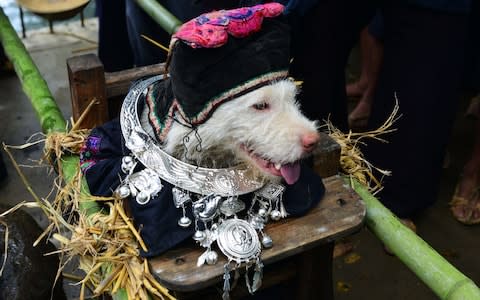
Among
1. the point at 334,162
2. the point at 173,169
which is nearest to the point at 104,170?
the point at 173,169

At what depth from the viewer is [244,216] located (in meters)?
1.26

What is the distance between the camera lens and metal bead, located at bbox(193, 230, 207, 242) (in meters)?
1.14

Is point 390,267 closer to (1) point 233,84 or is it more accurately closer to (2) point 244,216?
(2) point 244,216

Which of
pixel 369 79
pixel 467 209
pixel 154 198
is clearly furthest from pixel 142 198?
pixel 369 79

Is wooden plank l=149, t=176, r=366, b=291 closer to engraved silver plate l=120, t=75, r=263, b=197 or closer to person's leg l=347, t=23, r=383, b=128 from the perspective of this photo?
engraved silver plate l=120, t=75, r=263, b=197

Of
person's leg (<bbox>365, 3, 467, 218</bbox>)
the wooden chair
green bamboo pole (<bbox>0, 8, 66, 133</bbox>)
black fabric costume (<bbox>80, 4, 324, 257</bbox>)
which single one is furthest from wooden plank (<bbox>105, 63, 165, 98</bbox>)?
person's leg (<bbox>365, 3, 467, 218</bbox>)

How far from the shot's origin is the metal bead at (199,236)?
114cm

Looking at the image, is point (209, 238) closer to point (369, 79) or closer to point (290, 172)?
point (290, 172)

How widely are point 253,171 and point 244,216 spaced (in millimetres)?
111

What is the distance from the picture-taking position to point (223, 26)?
1.06 m

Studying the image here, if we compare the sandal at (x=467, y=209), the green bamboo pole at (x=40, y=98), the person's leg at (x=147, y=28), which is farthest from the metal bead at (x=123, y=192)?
the sandal at (x=467, y=209)

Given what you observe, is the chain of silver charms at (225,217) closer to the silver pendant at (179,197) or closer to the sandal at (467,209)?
the silver pendant at (179,197)

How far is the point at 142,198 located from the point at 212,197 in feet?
0.49

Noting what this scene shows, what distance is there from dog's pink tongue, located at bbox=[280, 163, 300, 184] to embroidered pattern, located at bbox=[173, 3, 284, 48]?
30cm
